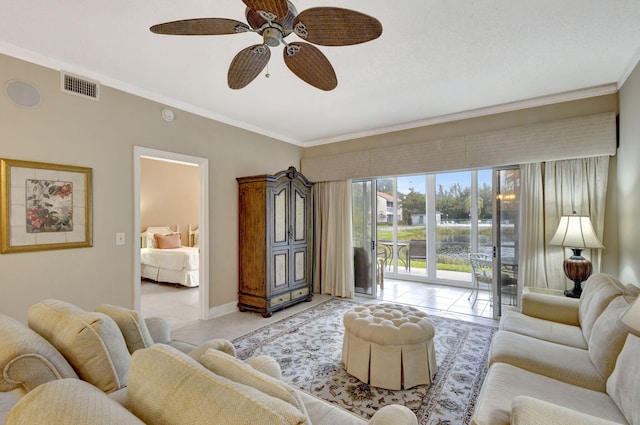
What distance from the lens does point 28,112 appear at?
2545mm

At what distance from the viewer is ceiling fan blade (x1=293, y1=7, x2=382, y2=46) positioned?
141 centimetres

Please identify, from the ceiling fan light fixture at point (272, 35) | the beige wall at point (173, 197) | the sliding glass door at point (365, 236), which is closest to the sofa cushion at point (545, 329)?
the sliding glass door at point (365, 236)

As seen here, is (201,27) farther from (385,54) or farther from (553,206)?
(553,206)

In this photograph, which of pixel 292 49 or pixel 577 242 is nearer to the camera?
pixel 292 49

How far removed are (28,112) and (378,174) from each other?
4.02 metres

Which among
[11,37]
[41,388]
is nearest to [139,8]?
[11,37]

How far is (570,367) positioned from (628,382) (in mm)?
427

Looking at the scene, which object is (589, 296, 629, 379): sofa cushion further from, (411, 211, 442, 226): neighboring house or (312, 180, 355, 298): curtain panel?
(411, 211, 442, 226): neighboring house

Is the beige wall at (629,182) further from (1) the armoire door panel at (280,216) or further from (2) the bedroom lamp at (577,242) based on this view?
(1) the armoire door panel at (280,216)

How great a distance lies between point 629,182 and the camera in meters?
2.74

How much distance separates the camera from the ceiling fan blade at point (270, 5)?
4.41 ft

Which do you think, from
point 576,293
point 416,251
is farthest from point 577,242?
point 416,251

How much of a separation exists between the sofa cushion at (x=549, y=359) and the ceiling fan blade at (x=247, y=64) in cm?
242

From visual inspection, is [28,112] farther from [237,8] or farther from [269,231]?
[269,231]
